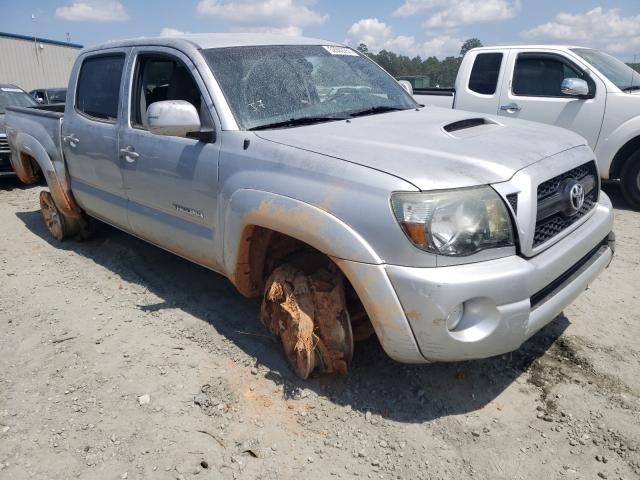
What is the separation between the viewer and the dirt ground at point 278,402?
7.87ft

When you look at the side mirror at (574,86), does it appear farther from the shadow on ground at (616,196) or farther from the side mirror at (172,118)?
the side mirror at (172,118)

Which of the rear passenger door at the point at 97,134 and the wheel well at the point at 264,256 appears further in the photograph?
the rear passenger door at the point at 97,134

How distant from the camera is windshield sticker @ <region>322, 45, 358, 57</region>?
3.90 metres

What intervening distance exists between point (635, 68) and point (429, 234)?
668 centimetres

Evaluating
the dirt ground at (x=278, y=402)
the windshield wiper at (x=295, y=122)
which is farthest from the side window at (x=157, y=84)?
the dirt ground at (x=278, y=402)

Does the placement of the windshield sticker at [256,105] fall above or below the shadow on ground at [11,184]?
above

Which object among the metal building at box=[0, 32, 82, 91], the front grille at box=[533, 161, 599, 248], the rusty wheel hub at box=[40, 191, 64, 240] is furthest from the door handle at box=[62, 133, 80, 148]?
the metal building at box=[0, 32, 82, 91]

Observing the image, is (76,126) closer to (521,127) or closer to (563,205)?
(521,127)

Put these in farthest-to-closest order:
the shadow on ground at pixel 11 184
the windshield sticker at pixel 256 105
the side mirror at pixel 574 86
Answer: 1. the shadow on ground at pixel 11 184
2. the side mirror at pixel 574 86
3. the windshield sticker at pixel 256 105

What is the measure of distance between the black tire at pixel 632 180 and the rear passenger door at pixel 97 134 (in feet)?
18.4

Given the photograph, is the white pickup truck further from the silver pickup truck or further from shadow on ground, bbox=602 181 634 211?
the silver pickup truck

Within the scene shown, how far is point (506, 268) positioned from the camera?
7.59 ft

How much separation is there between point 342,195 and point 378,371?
3.80 feet

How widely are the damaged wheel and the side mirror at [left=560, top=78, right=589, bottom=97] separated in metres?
4.64
